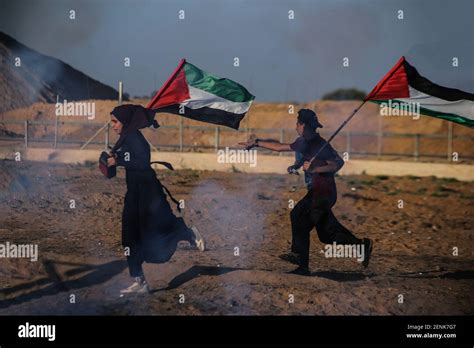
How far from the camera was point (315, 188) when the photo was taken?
902cm

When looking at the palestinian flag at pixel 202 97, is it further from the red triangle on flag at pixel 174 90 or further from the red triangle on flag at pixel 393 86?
the red triangle on flag at pixel 393 86

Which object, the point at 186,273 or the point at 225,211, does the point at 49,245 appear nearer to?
the point at 186,273

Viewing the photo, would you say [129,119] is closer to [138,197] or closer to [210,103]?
[138,197]

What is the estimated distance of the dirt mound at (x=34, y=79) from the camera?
51.2ft

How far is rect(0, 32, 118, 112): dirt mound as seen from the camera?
15.6 m

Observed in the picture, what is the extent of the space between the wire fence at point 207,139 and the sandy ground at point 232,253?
2099 millimetres

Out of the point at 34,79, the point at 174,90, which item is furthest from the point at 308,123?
the point at 34,79

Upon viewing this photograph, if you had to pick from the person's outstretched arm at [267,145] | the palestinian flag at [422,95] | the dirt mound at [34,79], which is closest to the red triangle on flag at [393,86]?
the palestinian flag at [422,95]

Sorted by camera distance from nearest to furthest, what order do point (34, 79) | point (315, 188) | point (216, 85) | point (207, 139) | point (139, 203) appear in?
point (139, 203) < point (315, 188) < point (216, 85) < point (34, 79) < point (207, 139)

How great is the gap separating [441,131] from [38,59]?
3137 cm

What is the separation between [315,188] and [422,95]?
176cm

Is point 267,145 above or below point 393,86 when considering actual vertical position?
below
